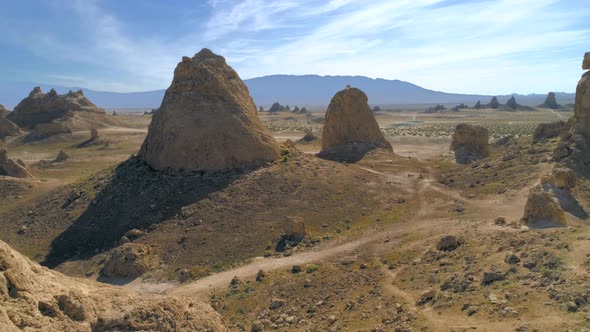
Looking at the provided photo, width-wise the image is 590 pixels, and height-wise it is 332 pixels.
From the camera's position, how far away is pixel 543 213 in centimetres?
1742

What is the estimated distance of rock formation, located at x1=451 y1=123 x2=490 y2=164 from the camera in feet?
127

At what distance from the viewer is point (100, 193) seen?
1031 inches

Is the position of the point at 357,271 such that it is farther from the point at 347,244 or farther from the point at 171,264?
the point at 171,264

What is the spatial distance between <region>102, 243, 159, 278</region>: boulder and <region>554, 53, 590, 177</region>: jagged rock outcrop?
1970cm

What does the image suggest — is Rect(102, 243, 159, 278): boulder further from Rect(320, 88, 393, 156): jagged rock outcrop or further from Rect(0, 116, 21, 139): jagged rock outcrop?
Rect(0, 116, 21, 139): jagged rock outcrop

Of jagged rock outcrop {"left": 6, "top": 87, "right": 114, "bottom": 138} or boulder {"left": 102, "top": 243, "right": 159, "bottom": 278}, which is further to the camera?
jagged rock outcrop {"left": 6, "top": 87, "right": 114, "bottom": 138}

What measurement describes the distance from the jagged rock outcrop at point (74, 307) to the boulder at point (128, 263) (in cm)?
1165

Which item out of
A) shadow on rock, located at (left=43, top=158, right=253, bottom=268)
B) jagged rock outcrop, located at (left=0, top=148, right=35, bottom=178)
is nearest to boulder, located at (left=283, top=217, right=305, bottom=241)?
shadow on rock, located at (left=43, top=158, right=253, bottom=268)

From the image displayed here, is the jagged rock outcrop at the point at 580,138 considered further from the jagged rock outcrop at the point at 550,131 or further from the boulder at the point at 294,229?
the boulder at the point at 294,229

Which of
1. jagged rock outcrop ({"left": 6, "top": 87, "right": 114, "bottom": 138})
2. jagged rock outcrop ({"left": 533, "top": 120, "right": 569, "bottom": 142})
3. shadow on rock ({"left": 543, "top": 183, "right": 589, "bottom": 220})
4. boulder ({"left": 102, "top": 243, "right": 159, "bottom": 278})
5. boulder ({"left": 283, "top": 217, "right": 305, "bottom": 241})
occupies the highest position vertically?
jagged rock outcrop ({"left": 6, "top": 87, "right": 114, "bottom": 138})

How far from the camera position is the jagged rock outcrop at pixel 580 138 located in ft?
75.5

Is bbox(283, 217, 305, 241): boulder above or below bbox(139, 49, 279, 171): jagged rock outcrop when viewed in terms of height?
below

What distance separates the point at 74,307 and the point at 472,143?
36846 mm

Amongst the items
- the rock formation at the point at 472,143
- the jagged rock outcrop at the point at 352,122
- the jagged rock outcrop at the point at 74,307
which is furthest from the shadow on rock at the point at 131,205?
the rock formation at the point at 472,143
